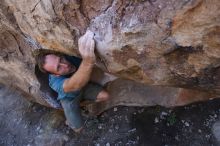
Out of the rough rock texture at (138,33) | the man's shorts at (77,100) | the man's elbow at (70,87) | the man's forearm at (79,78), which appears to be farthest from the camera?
the man's shorts at (77,100)

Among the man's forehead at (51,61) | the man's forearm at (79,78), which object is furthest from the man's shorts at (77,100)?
the man's forehead at (51,61)

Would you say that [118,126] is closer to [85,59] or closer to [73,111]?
[73,111]

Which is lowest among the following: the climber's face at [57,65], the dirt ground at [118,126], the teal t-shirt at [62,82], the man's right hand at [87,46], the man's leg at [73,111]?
the dirt ground at [118,126]

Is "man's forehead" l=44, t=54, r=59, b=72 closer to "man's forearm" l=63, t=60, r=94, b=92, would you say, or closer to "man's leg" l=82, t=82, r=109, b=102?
"man's forearm" l=63, t=60, r=94, b=92

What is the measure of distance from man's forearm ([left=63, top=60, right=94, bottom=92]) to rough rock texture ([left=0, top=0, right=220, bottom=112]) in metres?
0.12

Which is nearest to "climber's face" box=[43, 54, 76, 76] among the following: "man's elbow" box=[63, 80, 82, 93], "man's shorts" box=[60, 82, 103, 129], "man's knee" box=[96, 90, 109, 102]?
"man's elbow" box=[63, 80, 82, 93]

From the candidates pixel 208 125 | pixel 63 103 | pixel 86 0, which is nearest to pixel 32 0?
pixel 86 0

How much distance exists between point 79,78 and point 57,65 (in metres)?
0.31

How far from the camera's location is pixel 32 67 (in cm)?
357

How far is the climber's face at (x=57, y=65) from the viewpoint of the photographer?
123 inches

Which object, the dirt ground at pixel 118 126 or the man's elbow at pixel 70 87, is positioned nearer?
the man's elbow at pixel 70 87

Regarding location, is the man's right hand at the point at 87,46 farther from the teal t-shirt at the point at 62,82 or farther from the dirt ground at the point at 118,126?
the dirt ground at the point at 118,126

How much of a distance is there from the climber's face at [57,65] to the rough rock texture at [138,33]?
9 cm

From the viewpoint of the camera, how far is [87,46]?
2637mm
